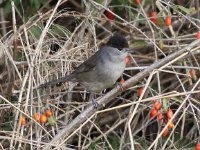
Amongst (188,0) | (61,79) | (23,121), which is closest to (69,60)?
(61,79)

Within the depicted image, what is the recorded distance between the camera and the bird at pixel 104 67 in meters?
4.26

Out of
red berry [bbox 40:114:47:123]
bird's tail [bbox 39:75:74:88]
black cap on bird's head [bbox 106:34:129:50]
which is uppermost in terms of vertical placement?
black cap on bird's head [bbox 106:34:129:50]

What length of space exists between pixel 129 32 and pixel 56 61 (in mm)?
1201

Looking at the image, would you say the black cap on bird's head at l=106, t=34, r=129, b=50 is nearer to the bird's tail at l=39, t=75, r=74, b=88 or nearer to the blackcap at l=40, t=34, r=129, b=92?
the blackcap at l=40, t=34, r=129, b=92

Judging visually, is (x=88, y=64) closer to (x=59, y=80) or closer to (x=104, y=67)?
(x=104, y=67)

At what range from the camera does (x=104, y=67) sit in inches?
174

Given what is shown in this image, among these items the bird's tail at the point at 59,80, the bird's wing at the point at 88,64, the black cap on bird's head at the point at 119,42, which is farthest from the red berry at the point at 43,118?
the black cap on bird's head at the point at 119,42

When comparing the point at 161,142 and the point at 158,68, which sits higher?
the point at 158,68

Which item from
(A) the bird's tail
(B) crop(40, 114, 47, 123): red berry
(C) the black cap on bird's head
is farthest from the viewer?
(C) the black cap on bird's head

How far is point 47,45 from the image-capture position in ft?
13.6

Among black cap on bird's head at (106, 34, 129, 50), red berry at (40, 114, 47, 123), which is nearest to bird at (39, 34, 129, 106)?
black cap on bird's head at (106, 34, 129, 50)

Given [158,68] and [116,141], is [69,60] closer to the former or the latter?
[158,68]

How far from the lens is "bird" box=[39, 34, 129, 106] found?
14.0 ft

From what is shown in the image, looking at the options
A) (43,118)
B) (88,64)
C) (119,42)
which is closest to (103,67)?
(88,64)
